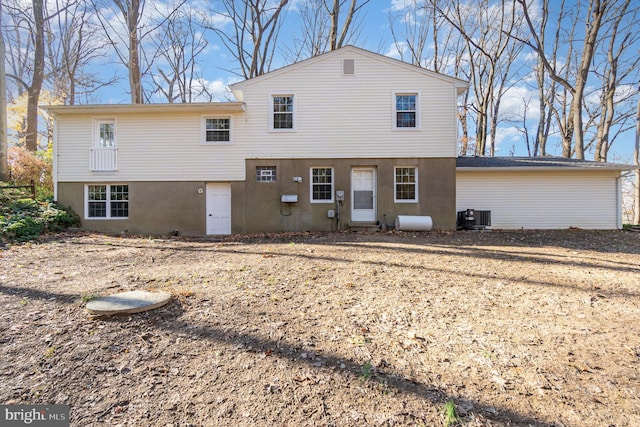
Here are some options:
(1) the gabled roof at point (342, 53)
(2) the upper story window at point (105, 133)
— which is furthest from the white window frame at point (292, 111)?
(2) the upper story window at point (105, 133)

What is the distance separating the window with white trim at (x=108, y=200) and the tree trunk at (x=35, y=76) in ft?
26.3

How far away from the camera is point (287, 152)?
421 inches

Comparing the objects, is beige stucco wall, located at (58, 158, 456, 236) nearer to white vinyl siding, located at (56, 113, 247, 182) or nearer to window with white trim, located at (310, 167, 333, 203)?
window with white trim, located at (310, 167, 333, 203)

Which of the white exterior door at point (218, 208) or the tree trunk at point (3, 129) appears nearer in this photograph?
the white exterior door at point (218, 208)

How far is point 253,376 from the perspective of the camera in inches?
94.7

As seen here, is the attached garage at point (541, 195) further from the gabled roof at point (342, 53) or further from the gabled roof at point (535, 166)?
the gabled roof at point (342, 53)

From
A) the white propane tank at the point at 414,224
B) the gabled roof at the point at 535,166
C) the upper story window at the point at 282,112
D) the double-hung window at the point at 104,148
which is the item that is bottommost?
the white propane tank at the point at 414,224

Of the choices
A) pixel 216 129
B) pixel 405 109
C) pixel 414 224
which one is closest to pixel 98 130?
pixel 216 129

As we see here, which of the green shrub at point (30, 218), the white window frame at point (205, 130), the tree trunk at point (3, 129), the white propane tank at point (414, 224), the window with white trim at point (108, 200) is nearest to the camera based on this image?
the green shrub at point (30, 218)

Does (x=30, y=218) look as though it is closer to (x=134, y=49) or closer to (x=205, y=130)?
(x=205, y=130)

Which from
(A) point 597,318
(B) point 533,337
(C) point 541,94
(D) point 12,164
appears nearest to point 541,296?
(A) point 597,318

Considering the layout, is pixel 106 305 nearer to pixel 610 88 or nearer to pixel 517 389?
pixel 517 389

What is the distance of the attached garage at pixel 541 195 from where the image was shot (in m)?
11.2

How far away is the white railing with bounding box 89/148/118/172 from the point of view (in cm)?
1067
